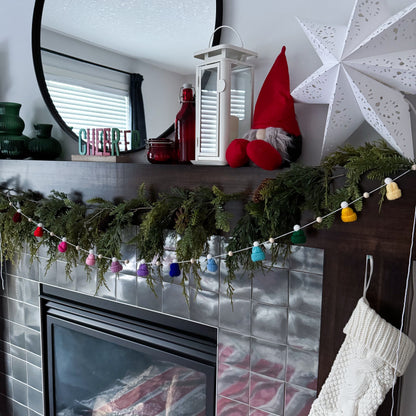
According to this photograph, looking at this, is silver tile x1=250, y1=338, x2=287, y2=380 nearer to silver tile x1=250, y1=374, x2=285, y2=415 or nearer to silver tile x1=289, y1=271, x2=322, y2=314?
silver tile x1=250, y1=374, x2=285, y2=415

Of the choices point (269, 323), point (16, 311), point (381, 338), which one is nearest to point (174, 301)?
point (269, 323)

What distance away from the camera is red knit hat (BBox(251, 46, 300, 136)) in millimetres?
971

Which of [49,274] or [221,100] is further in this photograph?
[49,274]

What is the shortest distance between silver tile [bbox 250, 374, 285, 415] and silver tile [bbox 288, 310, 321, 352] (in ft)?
0.42

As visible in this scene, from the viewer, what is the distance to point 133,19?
1297mm

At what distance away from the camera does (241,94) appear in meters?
1.05

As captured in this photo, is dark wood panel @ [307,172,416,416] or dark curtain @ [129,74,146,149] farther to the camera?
dark curtain @ [129,74,146,149]

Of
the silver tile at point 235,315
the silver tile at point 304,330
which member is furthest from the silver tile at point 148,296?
the silver tile at point 304,330

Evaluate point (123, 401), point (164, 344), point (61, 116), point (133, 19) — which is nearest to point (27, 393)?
point (123, 401)

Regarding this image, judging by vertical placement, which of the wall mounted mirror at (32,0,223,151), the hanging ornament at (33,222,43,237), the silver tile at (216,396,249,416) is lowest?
the silver tile at (216,396,249,416)

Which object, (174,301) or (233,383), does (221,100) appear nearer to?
(174,301)

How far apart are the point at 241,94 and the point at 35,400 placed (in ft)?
4.94

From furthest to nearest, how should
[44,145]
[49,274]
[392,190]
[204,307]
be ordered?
[49,274] → [44,145] → [204,307] → [392,190]

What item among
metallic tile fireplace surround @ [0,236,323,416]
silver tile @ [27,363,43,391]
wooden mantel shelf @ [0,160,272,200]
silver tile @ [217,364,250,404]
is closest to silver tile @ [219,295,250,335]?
metallic tile fireplace surround @ [0,236,323,416]
